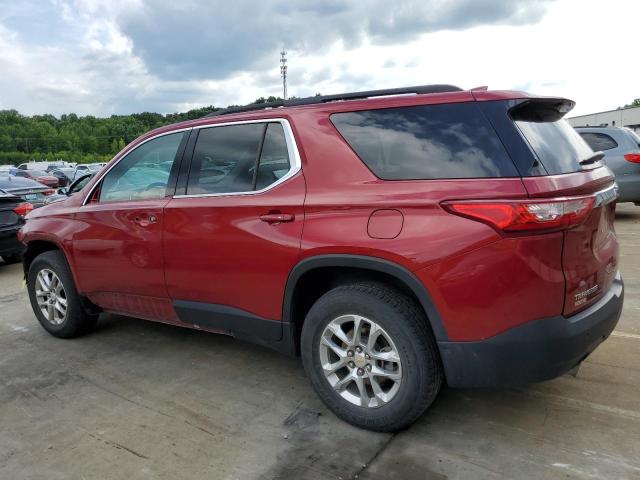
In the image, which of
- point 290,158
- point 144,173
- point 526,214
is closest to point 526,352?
point 526,214

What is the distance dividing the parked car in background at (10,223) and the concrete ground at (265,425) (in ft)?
15.2

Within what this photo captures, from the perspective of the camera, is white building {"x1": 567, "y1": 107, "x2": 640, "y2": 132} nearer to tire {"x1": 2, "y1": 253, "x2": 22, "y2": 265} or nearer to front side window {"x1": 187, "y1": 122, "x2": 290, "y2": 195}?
tire {"x1": 2, "y1": 253, "x2": 22, "y2": 265}

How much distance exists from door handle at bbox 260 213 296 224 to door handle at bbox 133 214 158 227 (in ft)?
3.22

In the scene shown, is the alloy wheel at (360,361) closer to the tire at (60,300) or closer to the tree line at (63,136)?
the tire at (60,300)

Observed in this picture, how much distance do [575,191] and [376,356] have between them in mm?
1247

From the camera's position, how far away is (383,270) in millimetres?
2658

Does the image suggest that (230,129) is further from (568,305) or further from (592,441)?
(592,441)

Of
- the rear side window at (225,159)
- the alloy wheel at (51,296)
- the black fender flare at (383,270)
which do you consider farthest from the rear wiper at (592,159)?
the alloy wheel at (51,296)

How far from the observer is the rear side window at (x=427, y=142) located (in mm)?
2527

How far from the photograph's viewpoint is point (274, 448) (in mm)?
2805

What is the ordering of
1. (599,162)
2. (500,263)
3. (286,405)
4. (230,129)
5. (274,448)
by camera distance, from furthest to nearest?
(230,129), (286,405), (599,162), (274,448), (500,263)

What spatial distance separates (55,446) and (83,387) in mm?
775

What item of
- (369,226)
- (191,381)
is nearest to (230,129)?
(369,226)

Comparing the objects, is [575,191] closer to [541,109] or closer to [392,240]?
[541,109]
